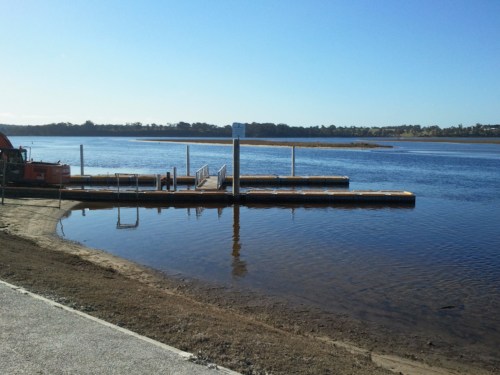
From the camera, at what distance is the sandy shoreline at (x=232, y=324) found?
5.27 m

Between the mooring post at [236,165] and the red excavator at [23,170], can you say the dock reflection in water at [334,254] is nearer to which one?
the mooring post at [236,165]

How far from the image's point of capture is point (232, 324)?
6488mm

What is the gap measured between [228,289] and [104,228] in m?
7.94

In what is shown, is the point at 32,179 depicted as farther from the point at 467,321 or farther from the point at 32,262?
the point at 467,321

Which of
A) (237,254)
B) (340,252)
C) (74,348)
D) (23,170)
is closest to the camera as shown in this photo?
(74,348)

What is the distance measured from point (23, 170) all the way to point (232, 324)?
20.7 meters

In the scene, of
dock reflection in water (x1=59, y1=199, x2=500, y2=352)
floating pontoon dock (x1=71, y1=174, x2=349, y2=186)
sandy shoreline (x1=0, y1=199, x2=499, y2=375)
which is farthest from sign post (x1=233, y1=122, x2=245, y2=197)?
sandy shoreline (x1=0, y1=199, x2=499, y2=375)

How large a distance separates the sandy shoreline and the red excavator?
47.8 ft

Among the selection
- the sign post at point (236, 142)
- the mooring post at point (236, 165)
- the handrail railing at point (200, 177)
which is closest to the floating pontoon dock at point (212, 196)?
the mooring post at point (236, 165)

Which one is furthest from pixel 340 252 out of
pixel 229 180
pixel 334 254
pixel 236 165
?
pixel 229 180

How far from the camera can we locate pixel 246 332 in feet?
20.0

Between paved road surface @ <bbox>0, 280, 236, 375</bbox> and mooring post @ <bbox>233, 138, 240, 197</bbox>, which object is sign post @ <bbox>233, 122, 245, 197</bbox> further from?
paved road surface @ <bbox>0, 280, 236, 375</bbox>

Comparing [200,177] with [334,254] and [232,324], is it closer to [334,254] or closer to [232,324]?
[334,254]

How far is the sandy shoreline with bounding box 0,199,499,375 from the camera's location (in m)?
5.27
